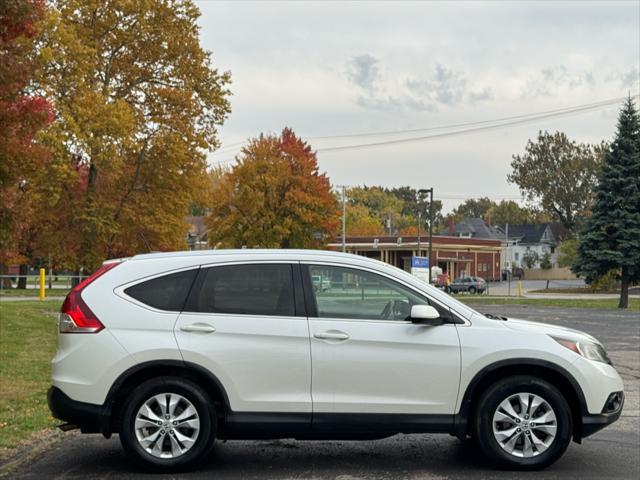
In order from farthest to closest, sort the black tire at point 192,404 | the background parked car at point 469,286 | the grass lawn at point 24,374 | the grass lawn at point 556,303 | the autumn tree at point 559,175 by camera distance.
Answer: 1. the autumn tree at point 559,175
2. the background parked car at point 469,286
3. the grass lawn at point 556,303
4. the grass lawn at point 24,374
5. the black tire at point 192,404

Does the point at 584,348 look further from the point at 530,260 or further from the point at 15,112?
A: the point at 530,260

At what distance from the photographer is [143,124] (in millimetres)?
35250

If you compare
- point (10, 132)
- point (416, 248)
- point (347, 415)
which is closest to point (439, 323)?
point (347, 415)

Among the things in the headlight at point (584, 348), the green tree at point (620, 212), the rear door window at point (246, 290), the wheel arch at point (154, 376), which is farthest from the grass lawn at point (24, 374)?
the green tree at point (620, 212)

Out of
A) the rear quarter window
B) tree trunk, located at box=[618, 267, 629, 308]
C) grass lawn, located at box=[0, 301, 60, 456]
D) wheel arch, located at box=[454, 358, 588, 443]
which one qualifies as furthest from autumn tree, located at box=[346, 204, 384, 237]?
the rear quarter window

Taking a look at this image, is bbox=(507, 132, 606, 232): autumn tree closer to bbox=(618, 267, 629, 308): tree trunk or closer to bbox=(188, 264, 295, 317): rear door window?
bbox=(618, 267, 629, 308): tree trunk

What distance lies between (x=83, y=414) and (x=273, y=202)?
45744mm

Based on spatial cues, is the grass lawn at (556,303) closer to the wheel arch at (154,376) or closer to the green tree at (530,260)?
the wheel arch at (154,376)

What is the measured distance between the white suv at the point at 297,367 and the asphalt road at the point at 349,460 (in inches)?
11.1

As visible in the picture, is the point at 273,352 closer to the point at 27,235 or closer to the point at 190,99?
the point at 190,99

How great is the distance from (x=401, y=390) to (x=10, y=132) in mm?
8434

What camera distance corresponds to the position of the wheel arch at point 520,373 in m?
6.29

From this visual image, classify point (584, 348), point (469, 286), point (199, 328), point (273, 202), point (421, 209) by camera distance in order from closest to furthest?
point (199, 328), point (584, 348), point (273, 202), point (469, 286), point (421, 209)

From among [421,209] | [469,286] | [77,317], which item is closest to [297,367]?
[77,317]
